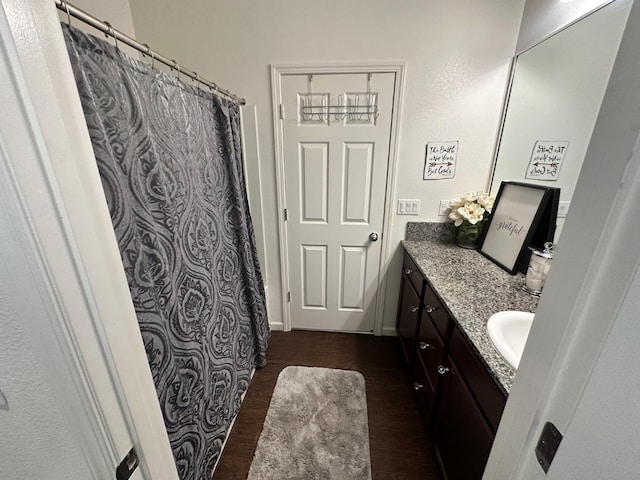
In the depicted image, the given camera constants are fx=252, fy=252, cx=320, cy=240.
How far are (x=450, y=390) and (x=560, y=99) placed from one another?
1.51m

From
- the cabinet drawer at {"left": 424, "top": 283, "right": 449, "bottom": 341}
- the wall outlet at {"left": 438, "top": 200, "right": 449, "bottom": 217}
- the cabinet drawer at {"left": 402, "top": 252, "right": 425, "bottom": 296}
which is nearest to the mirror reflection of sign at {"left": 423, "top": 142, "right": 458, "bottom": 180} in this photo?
the wall outlet at {"left": 438, "top": 200, "right": 449, "bottom": 217}

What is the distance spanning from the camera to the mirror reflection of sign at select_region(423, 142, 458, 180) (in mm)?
1731

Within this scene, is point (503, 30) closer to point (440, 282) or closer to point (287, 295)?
point (440, 282)

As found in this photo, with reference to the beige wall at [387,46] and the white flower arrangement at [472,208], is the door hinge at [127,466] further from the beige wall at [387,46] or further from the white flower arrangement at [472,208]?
the white flower arrangement at [472,208]

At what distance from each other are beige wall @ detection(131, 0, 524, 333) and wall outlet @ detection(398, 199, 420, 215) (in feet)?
0.88

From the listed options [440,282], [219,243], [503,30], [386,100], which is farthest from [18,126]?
[503,30]

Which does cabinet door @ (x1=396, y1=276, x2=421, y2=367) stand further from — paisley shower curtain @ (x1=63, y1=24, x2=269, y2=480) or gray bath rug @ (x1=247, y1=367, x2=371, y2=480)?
paisley shower curtain @ (x1=63, y1=24, x2=269, y2=480)

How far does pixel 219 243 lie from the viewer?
1322mm

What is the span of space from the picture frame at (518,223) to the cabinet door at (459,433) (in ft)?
2.48

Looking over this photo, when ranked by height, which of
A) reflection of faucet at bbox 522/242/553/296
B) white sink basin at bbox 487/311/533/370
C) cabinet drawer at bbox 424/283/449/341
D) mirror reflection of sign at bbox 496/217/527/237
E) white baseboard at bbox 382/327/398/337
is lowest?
white baseboard at bbox 382/327/398/337

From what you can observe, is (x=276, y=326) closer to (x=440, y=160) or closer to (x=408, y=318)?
(x=408, y=318)

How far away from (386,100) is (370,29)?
0.41m

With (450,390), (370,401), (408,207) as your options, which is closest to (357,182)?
(408,207)

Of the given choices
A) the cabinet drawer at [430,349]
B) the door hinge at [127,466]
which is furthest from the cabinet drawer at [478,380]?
the door hinge at [127,466]
